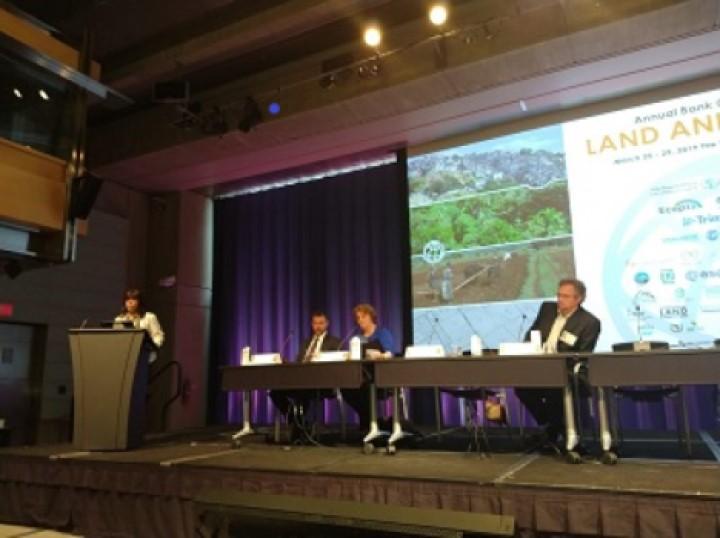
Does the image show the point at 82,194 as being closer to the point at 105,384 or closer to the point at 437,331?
the point at 105,384

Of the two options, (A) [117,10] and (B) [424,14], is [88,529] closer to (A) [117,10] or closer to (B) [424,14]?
(A) [117,10]

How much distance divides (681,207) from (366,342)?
109 inches

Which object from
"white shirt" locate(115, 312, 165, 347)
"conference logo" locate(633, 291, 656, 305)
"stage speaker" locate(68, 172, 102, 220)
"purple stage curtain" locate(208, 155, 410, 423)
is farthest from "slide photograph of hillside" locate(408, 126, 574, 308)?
"stage speaker" locate(68, 172, 102, 220)

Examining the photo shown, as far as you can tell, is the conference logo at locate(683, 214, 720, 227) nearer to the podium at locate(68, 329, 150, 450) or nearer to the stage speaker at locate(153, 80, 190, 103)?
the podium at locate(68, 329, 150, 450)

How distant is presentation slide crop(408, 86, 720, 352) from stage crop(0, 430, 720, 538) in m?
1.96

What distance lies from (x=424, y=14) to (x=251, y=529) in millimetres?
4401

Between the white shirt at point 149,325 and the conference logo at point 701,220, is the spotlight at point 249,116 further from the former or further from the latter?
the conference logo at point 701,220

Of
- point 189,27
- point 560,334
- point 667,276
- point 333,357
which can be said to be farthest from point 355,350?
point 189,27

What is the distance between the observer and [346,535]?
7.69 feet

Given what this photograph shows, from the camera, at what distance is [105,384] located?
12.9ft

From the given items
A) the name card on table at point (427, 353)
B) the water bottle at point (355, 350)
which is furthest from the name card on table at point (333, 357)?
the name card on table at point (427, 353)

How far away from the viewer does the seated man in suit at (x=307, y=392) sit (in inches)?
178

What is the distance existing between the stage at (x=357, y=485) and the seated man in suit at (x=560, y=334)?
19.8 inches

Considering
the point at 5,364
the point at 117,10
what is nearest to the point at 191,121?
the point at 117,10
